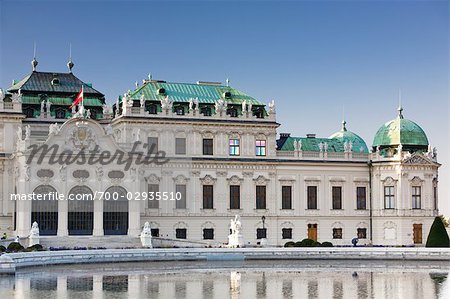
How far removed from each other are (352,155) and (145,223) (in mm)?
20504

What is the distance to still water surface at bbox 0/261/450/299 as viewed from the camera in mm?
40125

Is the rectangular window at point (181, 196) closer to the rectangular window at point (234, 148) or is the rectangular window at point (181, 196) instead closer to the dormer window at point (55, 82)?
the rectangular window at point (234, 148)

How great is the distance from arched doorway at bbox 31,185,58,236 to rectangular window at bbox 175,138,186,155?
11.2 meters

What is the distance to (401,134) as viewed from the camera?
8131cm

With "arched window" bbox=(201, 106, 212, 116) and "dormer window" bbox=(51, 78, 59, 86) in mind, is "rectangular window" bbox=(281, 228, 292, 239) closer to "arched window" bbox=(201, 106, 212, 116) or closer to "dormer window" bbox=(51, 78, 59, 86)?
"arched window" bbox=(201, 106, 212, 116)

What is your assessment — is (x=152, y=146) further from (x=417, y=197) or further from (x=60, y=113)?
(x=417, y=197)

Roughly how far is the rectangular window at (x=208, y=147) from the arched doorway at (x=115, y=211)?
28.8ft

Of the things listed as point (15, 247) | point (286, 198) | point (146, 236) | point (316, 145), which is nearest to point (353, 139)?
point (316, 145)

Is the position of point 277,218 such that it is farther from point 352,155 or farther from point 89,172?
point 89,172

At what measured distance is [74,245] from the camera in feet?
222

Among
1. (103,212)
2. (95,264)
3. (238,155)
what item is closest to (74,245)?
(103,212)

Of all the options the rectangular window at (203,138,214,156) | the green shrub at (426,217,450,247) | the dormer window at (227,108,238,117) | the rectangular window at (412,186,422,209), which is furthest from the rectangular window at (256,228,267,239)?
A: the green shrub at (426,217,450,247)

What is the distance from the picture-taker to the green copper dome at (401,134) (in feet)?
267

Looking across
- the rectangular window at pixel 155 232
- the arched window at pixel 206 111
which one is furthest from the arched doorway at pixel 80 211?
the arched window at pixel 206 111
